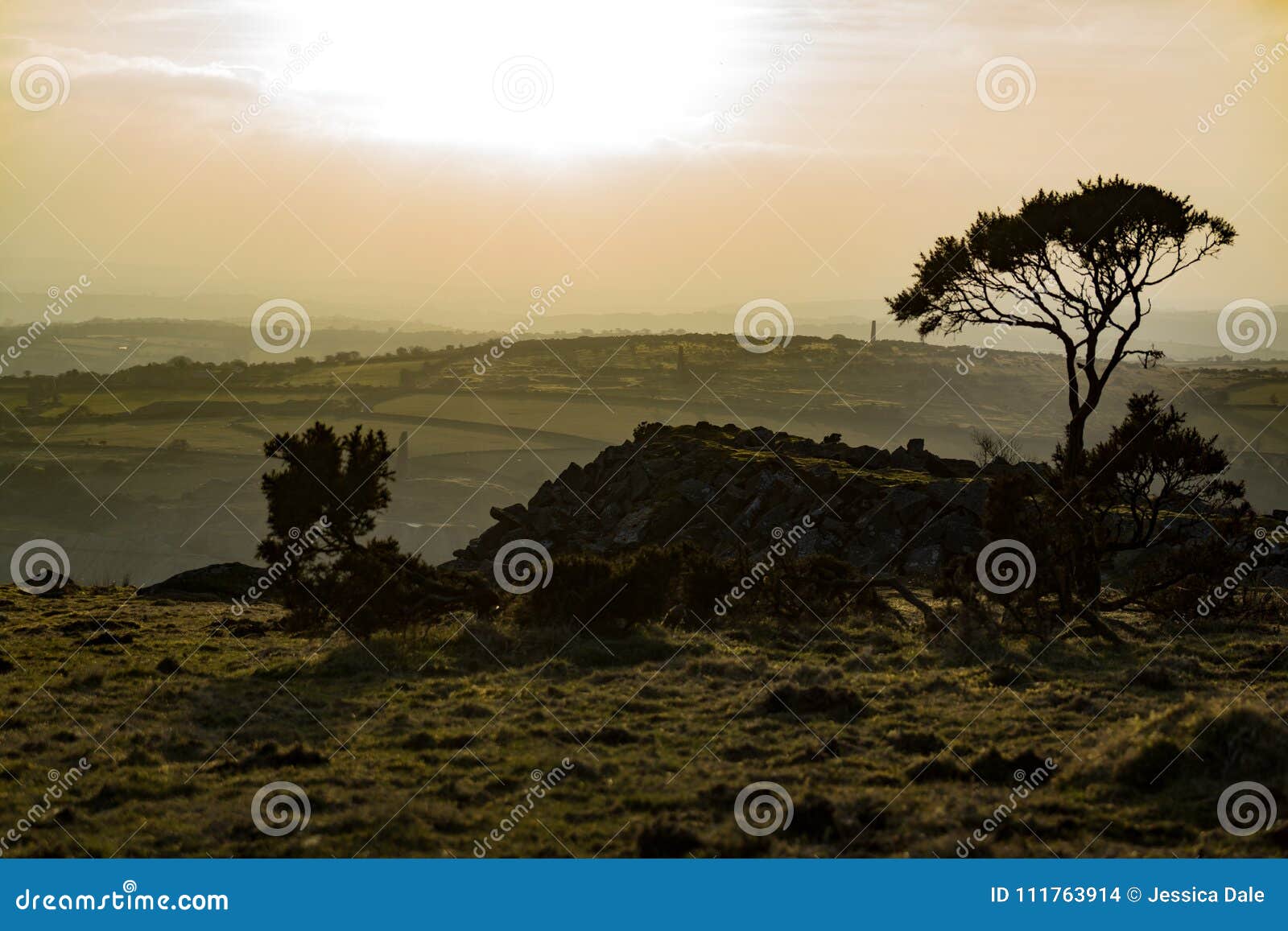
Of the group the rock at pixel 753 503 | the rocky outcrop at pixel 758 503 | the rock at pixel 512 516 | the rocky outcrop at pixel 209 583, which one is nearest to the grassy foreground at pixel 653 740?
the rocky outcrop at pixel 758 503

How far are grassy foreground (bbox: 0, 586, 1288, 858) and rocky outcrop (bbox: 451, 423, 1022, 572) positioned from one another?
10794 millimetres

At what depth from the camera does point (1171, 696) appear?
1975cm

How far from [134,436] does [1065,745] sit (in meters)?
169

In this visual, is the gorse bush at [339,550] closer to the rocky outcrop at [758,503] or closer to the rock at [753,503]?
the rocky outcrop at [758,503]

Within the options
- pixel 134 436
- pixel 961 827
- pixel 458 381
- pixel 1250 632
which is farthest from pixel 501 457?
pixel 961 827

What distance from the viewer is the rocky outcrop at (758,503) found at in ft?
127

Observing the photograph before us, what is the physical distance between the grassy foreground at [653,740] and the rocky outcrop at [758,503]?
10.8 meters

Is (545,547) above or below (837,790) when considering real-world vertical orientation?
above

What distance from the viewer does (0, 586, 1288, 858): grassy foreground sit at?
13.7 meters

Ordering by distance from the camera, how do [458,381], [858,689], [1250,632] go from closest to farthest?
[858,689] → [1250,632] → [458,381]

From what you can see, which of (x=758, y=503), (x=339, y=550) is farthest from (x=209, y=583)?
(x=758, y=503)

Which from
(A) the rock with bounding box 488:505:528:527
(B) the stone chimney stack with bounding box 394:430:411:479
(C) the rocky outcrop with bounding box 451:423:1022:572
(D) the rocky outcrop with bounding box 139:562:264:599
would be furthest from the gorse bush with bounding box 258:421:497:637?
(B) the stone chimney stack with bounding box 394:430:411:479

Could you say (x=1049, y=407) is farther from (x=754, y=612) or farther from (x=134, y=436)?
(x=754, y=612)

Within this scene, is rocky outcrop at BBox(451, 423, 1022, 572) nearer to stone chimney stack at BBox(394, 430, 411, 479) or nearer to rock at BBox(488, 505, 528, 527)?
rock at BBox(488, 505, 528, 527)
